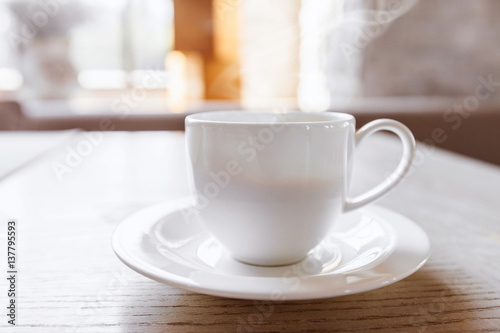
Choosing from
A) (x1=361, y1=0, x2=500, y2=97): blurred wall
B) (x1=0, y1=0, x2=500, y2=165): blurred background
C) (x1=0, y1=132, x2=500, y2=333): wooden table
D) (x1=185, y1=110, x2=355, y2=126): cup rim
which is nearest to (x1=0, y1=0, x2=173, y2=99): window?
(x1=0, y1=0, x2=500, y2=165): blurred background

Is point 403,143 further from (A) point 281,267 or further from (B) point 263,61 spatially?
(B) point 263,61

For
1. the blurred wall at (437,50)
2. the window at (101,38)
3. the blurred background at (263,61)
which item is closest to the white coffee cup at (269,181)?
the blurred background at (263,61)

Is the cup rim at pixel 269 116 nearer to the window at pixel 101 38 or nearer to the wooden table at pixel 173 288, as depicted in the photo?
the wooden table at pixel 173 288

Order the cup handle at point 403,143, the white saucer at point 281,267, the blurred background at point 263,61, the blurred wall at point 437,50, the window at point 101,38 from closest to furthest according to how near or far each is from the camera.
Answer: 1. the white saucer at point 281,267
2. the cup handle at point 403,143
3. the blurred background at point 263,61
4. the blurred wall at point 437,50
5. the window at point 101,38

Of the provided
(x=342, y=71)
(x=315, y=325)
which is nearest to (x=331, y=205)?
(x=315, y=325)

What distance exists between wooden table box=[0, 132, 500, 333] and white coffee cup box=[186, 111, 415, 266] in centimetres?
5

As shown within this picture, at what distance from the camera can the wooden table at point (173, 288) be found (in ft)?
0.82

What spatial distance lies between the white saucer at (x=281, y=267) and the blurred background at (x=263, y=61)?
2.27 feet

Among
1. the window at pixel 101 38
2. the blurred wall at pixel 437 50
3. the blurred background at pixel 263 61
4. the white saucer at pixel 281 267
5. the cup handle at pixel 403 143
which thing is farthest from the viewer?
the window at pixel 101 38

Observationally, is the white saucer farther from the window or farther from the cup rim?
the window

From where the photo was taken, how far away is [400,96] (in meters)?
2.04

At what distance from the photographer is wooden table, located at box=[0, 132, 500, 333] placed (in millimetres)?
249

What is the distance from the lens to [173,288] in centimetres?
29

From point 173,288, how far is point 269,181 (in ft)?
0.31
